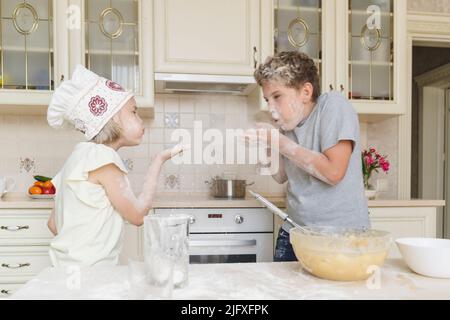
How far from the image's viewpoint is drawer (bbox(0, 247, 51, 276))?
1.80 metres

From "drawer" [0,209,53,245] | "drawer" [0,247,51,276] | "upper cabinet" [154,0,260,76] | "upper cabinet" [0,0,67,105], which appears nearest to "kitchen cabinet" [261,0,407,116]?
"upper cabinet" [154,0,260,76]

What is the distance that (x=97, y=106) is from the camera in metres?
1.09

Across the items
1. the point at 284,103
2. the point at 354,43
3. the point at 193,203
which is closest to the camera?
the point at 284,103

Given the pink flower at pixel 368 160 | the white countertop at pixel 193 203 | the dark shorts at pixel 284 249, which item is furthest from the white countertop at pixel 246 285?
the pink flower at pixel 368 160

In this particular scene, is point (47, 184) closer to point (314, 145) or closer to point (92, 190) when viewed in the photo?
point (92, 190)

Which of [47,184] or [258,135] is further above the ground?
[258,135]

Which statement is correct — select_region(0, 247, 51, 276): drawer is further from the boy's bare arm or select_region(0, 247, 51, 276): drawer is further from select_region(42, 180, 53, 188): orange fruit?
the boy's bare arm

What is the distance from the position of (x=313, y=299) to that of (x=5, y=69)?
6.69ft

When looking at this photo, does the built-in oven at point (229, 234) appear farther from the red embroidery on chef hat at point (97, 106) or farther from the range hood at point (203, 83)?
the red embroidery on chef hat at point (97, 106)

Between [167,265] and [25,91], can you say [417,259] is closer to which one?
[167,265]

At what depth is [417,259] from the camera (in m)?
0.75

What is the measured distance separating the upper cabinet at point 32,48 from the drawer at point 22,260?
76cm

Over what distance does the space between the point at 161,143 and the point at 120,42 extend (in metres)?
0.66

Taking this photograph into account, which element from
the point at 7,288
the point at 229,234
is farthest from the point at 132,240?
the point at 7,288
